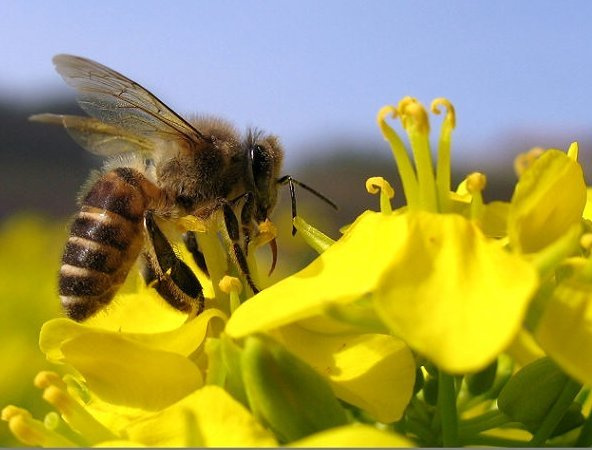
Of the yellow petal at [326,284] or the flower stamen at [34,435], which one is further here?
the flower stamen at [34,435]

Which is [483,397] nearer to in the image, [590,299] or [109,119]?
[590,299]

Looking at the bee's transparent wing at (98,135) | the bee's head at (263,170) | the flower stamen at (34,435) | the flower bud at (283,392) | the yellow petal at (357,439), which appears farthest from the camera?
the bee's transparent wing at (98,135)

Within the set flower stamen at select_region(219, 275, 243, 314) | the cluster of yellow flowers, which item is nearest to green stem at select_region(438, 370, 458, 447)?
the cluster of yellow flowers

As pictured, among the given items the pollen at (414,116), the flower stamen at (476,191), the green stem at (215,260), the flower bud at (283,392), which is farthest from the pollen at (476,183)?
the green stem at (215,260)

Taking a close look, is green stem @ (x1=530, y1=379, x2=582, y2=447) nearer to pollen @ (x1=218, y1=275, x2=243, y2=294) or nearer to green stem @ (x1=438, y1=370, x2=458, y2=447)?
green stem @ (x1=438, y1=370, x2=458, y2=447)

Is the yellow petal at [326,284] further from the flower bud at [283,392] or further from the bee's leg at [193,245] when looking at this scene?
the bee's leg at [193,245]

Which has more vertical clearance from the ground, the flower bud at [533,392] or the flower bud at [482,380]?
the flower bud at [533,392]

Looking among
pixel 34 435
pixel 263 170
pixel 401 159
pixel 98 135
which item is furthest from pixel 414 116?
pixel 98 135

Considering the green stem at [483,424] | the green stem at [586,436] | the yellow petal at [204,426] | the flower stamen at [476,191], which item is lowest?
the green stem at [483,424]

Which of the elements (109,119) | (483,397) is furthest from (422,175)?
(109,119)
